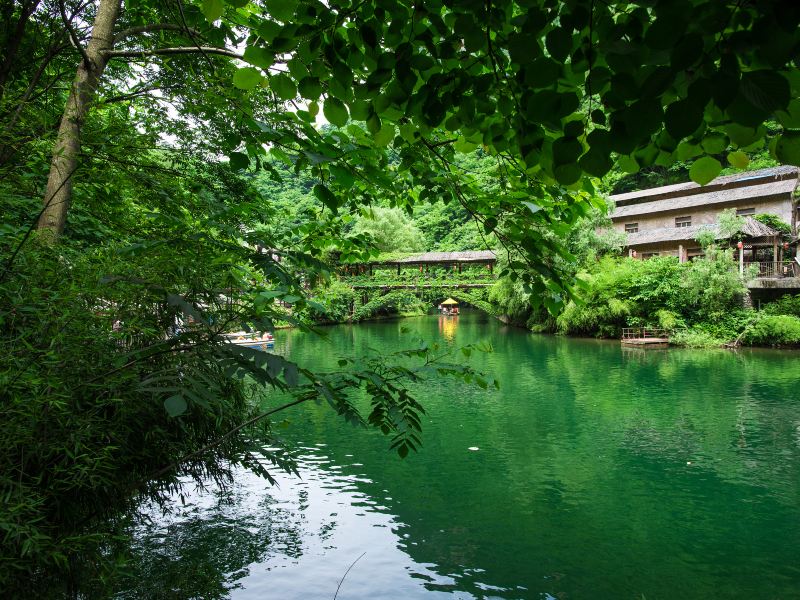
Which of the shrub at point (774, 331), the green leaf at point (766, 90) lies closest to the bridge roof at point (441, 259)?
the shrub at point (774, 331)

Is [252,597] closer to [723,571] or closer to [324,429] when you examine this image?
[723,571]

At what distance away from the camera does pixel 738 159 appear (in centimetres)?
121

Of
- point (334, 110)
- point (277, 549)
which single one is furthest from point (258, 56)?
point (277, 549)

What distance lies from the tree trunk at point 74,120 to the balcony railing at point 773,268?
2429 centimetres

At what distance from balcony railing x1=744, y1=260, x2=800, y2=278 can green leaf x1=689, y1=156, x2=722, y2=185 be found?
2452 cm

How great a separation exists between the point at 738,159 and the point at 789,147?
0.99 feet

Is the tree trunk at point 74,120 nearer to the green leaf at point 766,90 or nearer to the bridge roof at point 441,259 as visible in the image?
the green leaf at point 766,90

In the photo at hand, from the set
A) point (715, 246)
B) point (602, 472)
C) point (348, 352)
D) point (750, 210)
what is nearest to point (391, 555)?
point (602, 472)

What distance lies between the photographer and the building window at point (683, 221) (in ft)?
101

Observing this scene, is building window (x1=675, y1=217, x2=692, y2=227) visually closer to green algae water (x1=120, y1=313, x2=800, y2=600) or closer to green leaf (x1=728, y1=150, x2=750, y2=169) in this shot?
green algae water (x1=120, y1=313, x2=800, y2=600)

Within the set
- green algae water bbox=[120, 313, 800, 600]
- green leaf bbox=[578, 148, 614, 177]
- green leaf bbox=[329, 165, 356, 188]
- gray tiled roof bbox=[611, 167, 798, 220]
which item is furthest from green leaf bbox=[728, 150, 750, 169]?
gray tiled roof bbox=[611, 167, 798, 220]

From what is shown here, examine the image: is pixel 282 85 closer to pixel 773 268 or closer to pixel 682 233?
pixel 773 268

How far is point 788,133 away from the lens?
938 mm

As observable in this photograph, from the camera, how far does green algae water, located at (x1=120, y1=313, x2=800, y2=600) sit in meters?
4.86
